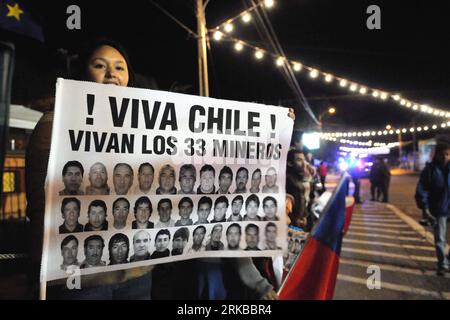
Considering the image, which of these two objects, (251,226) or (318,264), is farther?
(318,264)

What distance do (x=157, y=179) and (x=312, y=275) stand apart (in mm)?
1244

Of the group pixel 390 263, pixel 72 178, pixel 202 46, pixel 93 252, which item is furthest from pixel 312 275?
pixel 202 46

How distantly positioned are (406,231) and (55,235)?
847 cm

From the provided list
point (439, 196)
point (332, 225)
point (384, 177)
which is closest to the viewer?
point (332, 225)

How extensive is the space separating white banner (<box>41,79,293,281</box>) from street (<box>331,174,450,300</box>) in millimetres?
2892

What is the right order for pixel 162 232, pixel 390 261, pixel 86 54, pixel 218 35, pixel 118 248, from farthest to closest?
1. pixel 218 35
2. pixel 390 261
3. pixel 86 54
4. pixel 162 232
5. pixel 118 248

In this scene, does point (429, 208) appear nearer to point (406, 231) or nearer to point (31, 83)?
point (406, 231)

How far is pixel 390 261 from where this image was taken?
544cm

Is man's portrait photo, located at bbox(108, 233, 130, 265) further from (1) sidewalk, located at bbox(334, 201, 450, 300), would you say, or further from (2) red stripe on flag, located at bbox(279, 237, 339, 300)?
(1) sidewalk, located at bbox(334, 201, 450, 300)

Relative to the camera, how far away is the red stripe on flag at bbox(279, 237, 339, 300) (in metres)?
1.95

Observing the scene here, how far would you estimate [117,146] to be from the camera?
4.91ft

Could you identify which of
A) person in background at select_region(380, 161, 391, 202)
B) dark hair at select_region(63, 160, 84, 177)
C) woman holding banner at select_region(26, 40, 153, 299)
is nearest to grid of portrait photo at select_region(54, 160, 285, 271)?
dark hair at select_region(63, 160, 84, 177)

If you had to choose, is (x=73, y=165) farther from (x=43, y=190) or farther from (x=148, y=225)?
(x=148, y=225)

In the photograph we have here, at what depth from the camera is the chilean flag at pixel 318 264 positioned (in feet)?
6.43
